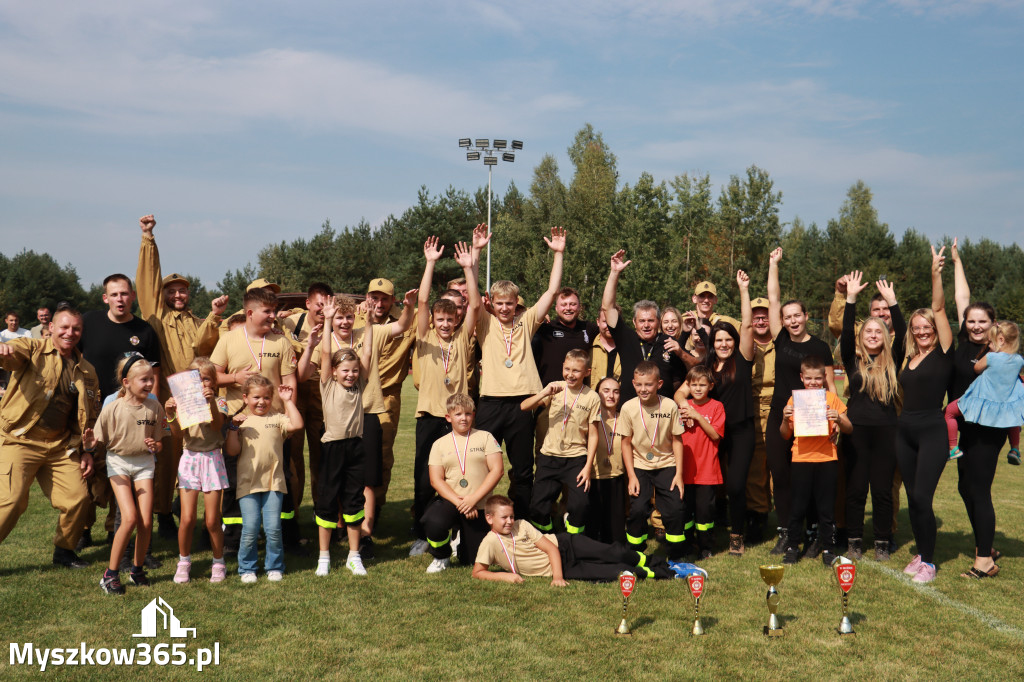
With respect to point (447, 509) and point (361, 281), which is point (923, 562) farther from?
point (361, 281)

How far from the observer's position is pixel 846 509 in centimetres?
718

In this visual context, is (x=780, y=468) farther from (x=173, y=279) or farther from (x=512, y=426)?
(x=173, y=279)

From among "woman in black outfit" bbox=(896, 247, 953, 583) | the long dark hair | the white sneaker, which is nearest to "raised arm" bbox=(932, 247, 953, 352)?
"woman in black outfit" bbox=(896, 247, 953, 583)

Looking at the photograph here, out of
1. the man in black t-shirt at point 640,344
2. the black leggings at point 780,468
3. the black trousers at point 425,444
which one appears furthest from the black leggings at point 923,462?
the black trousers at point 425,444

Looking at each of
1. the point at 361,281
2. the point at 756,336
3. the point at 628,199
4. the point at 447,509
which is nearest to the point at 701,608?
the point at 447,509

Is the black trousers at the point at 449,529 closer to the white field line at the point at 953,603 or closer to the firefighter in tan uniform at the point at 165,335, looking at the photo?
the firefighter in tan uniform at the point at 165,335

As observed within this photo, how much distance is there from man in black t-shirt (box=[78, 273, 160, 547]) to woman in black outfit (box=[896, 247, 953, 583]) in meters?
7.00

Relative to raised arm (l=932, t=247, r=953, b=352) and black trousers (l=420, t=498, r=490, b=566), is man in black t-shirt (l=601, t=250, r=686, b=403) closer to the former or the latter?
black trousers (l=420, t=498, r=490, b=566)

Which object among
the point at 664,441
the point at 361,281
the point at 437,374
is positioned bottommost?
the point at 664,441

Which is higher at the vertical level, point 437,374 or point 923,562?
point 437,374

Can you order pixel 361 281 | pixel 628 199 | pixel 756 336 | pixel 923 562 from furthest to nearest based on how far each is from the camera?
pixel 361 281 → pixel 628 199 → pixel 756 336 → pixel 923 562

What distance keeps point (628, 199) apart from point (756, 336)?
35.6 m

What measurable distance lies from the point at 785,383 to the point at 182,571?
18.3 feet

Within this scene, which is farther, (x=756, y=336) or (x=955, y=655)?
(x=756, y=336)
